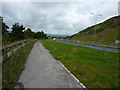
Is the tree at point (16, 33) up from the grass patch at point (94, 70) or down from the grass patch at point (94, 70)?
up

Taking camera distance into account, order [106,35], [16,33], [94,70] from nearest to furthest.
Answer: [94,70]
[16,33]
[106,35]

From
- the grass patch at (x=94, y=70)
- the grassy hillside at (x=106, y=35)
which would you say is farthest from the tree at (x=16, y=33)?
the grass patch at (x=94, y=70)

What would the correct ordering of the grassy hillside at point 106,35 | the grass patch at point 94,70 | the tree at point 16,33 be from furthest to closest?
the grassy hillside at point 106,35 < the tree at point 16,33 < the grass patch at point 94,70

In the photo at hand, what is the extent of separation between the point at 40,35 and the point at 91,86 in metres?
112

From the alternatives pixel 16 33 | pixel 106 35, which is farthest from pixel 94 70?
pixel 106 35

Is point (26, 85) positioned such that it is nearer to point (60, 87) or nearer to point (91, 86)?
point (60, 87)

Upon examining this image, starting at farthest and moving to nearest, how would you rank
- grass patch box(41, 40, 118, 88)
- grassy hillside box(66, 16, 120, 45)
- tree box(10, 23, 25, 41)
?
grassy hillside box(66, 16, 120, 45) → tree box(10, 23, 25, 41) → grass patch box(41, 40, 118, 88)

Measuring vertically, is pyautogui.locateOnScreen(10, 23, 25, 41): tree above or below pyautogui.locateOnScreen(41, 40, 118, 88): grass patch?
above

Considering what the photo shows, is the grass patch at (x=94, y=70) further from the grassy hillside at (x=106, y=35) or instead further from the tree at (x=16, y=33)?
the tree at (x=16, y=33)

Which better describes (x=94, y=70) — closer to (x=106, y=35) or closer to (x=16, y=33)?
(x=16, y=33)

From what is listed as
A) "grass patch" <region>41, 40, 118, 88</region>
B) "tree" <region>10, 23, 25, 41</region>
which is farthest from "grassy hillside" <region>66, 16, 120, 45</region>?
"tree" <region>10, 23, 25, 41</region>

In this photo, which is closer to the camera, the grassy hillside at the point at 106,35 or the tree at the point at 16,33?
the tree at the point at 16,33

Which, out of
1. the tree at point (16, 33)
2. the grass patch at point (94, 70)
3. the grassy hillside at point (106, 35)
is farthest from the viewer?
the grassy hillside at point (106, 35)

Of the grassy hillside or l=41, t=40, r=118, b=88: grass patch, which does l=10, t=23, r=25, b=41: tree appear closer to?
the grassy hillside
